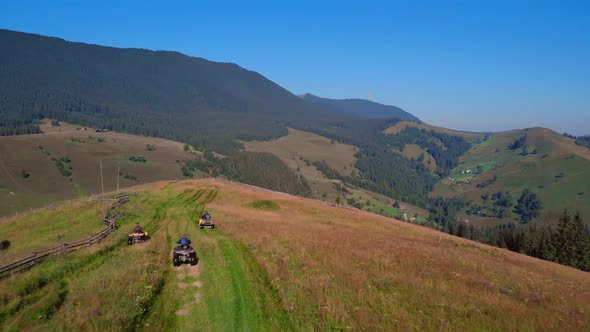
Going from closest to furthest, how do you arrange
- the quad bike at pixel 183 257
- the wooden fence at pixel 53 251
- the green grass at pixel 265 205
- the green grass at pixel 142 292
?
the green grass at pixel 142 292
the wooden fence at pixel 53 251
the quad bike at pixel 183 257
the green grass at pixel 265 205

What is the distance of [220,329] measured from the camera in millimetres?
15289

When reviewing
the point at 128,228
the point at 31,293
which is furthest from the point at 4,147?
the point at 31,293

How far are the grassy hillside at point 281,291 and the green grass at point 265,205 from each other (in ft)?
98.3

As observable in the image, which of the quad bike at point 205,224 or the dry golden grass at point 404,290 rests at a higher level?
the dry golden grass at point 404,290

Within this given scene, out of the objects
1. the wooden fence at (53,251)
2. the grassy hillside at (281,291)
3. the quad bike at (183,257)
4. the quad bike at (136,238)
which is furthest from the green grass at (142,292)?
the wooden fence at (53,251)

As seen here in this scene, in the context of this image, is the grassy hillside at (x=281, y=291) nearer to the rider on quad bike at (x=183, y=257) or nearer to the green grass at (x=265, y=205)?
the rider on quad bike at (x=183, y=257)

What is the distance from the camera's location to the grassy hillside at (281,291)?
52.2 feet

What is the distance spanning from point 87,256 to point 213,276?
1000cm

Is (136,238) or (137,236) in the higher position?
(137,236)

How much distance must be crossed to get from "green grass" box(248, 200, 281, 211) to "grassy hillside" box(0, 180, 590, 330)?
98.3ft

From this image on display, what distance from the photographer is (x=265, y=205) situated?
62875 millimetres

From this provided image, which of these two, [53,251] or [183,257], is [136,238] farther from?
[183,257]

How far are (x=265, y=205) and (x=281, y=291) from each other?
4371 cm

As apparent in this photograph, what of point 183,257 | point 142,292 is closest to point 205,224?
point 183,257
